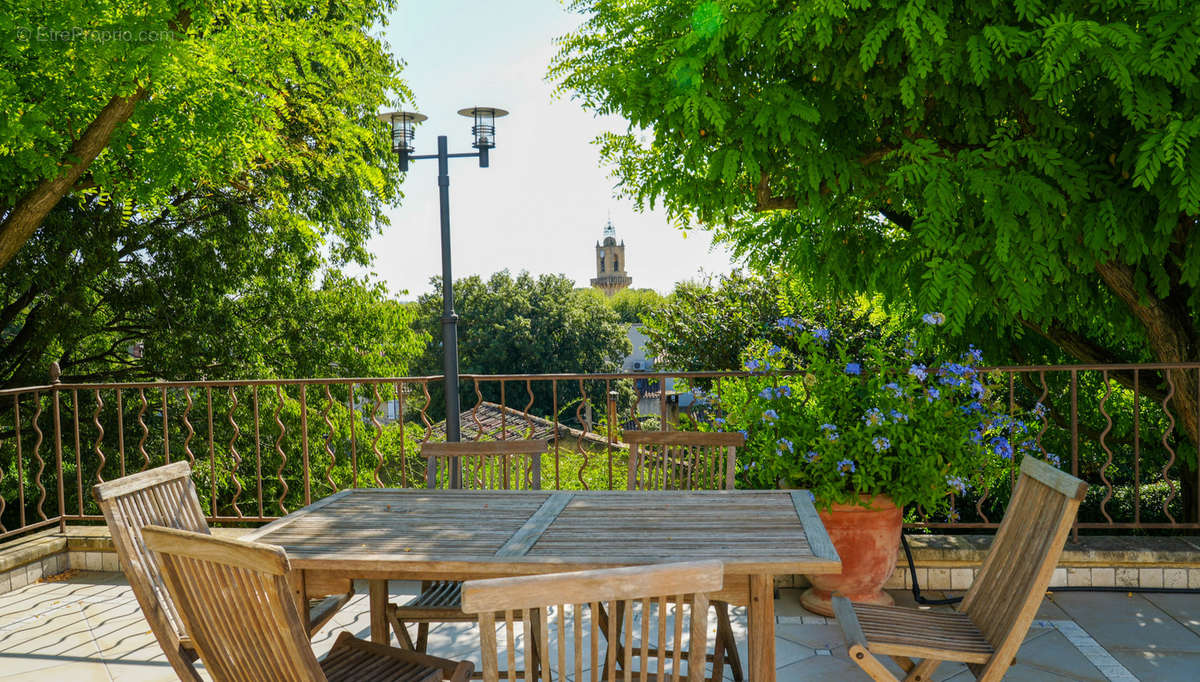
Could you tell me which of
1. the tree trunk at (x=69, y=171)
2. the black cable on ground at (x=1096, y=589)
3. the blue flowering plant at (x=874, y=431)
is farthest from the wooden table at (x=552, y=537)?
the tree trunk at (x=69, y=171)

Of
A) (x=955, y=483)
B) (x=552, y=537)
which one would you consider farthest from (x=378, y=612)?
(x=955, y=483)

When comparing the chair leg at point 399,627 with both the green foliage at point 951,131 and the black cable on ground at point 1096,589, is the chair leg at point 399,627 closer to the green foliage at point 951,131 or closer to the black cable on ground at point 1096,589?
the black cable on ground at point 1096,589

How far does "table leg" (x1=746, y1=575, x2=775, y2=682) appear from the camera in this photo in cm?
237

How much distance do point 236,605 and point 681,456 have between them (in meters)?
2.07

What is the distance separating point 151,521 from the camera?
9.35 ft

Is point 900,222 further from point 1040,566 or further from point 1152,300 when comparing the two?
point 1040,566

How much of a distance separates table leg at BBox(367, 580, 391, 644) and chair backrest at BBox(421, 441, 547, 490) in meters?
0.80

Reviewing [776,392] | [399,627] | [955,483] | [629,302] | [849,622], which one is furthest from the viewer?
→ [629,302]

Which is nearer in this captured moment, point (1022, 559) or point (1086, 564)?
point (1022, 559)

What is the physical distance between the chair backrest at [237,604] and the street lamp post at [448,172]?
322 cm

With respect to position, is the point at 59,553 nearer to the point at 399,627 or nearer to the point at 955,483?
the point at 399,627

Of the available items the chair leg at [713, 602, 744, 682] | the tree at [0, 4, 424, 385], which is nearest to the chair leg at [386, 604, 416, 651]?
the chair leg at [713, 602, 744, 682]

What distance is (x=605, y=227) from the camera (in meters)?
123

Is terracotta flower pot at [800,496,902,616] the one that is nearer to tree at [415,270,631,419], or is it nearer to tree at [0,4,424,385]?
tree at [0,4,424,385]
